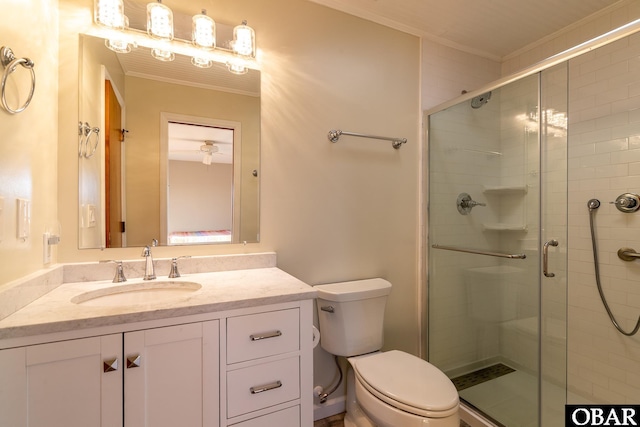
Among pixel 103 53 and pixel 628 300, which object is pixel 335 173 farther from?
pixel 628 300

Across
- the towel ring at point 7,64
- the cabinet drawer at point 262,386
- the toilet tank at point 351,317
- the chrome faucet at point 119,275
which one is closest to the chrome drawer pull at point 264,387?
the cabinet drawer at point 262,386

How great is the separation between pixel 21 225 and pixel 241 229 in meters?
0.80

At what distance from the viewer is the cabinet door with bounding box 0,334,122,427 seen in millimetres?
776

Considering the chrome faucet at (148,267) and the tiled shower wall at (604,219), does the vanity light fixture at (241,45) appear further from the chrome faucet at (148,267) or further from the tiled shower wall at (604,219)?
the tiled shower wall at (604,219)

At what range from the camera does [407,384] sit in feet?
4.13

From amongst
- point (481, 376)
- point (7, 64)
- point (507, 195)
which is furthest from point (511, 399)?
point (7, 64)

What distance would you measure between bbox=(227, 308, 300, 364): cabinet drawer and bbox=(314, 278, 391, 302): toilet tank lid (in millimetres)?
480

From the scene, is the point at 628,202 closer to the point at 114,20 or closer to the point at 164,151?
the point at 164,151

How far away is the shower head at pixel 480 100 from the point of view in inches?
71.8

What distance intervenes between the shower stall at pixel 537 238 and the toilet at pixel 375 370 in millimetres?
618

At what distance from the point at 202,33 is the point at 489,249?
199 cm

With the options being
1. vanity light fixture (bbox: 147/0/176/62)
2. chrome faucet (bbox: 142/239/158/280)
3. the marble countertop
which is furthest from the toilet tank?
vanity light fixture (bbox: 147/0/176/62)

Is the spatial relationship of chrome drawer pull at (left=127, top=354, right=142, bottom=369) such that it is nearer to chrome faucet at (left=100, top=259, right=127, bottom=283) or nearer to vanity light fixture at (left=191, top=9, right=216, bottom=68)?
chrome faucet at (left=100, top=259, right=127, bottom=283)

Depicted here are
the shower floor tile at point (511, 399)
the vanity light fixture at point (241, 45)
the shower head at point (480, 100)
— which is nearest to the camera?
the vanity light fixture at point (241, 45)
